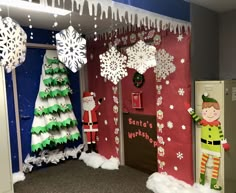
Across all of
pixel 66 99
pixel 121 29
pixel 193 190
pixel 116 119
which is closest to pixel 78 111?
pixel 66 99

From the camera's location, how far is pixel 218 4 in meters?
2.75

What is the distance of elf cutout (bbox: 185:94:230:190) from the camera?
2.56 meters

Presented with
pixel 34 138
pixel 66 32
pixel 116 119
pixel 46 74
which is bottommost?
pixel 34 138

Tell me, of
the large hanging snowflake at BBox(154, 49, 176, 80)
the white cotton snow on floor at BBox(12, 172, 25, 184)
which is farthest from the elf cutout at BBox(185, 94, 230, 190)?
the white cotton snow on floor at BBox(12, 172, 25, 184)

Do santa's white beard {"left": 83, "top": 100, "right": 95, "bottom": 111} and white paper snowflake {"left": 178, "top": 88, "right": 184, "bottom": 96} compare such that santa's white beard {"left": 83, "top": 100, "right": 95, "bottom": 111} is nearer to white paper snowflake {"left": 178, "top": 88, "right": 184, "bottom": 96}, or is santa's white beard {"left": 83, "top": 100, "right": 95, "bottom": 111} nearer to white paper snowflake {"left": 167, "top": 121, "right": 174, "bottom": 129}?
white paper snowflake {"left": 167, "top": 121, "right": 174, "bottom": 129}

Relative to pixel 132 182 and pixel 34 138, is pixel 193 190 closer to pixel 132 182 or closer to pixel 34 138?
pixel 132 182

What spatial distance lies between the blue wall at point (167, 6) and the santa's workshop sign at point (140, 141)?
1.38 metres

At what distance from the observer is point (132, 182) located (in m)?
3.12

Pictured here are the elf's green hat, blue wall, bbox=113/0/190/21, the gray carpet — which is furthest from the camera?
the gray carpet

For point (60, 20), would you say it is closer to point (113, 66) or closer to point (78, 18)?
point (78, 18)

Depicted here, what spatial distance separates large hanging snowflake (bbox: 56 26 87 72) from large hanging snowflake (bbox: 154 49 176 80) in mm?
1301

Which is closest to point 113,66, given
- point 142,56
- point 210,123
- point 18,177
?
point 142,56

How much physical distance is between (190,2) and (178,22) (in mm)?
373

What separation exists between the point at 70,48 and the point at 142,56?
0.92 meters
